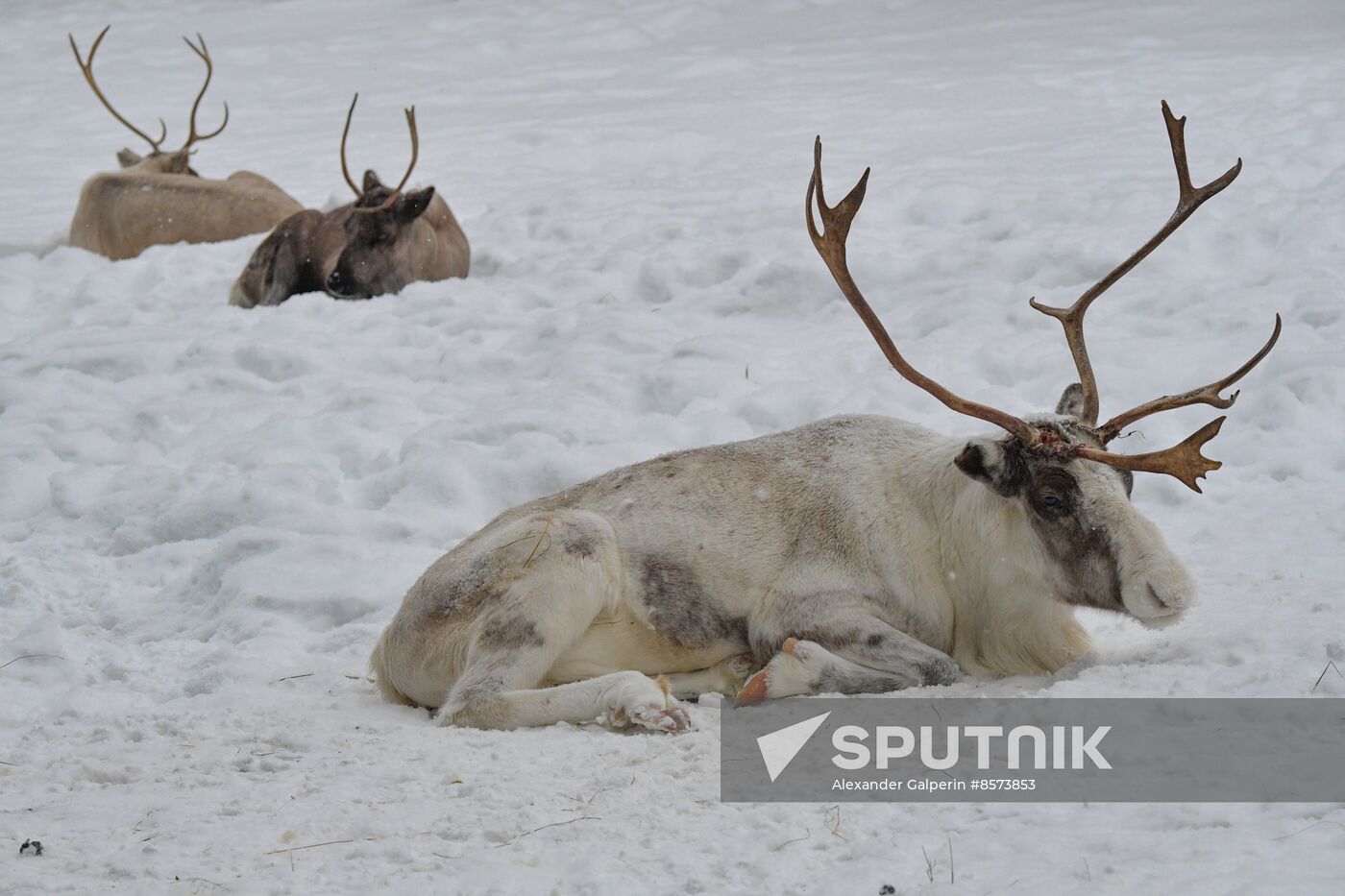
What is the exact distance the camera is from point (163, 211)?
1263 centimetres

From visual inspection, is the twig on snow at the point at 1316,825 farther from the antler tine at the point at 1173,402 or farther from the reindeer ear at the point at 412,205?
the reindeer ear at the point at 412,205

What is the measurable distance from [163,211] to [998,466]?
9843mm

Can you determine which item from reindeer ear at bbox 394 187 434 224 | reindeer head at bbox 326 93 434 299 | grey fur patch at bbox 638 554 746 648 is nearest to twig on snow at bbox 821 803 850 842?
grey fur patch at bbox 638 554 746 648

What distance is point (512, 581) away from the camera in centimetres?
498

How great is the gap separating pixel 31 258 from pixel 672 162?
5866 mm

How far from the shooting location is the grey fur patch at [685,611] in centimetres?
507

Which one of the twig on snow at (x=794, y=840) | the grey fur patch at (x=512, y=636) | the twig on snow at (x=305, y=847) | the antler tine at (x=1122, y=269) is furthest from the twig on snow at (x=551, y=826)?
the antler tine at (x=1122, y=269)

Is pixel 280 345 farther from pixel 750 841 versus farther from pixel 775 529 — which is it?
pixel 750 841

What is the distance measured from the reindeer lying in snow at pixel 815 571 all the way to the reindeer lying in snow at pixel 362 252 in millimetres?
5902

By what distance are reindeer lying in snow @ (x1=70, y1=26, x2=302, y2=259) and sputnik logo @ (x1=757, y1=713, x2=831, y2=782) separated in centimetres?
961

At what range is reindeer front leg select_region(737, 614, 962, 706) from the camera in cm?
474

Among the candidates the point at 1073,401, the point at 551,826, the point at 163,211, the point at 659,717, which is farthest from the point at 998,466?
the point at 163,211

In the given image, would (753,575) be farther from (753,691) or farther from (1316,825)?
(1316,825)

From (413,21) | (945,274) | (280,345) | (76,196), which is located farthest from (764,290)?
(413,21)
